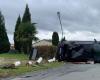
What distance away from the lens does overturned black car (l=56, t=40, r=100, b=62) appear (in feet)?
154

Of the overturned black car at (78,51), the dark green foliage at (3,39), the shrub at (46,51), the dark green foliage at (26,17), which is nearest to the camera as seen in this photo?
the overturned black car at (78,51)

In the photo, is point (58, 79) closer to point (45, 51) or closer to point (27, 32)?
point (45, 51)

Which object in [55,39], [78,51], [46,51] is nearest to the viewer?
[78,51]

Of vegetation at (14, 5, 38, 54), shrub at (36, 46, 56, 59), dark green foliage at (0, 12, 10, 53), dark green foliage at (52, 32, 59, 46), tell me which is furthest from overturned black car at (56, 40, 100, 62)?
dark green foliage at (0, 12, 10, 53)

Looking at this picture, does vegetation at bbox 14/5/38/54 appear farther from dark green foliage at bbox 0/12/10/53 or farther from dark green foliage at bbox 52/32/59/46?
dark green foliage at bbox 52/32/59/46

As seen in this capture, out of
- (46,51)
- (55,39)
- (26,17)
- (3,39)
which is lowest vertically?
(46,51)

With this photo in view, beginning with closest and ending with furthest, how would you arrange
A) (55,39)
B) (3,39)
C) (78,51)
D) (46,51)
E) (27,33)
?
(78,51) → (46,51) → (27,33) → (3,39) → (55,39)

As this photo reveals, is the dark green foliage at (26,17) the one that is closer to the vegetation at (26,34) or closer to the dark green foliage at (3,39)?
the vegetation at (26,34)

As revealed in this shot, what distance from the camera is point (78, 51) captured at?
A: 47219 millimetres

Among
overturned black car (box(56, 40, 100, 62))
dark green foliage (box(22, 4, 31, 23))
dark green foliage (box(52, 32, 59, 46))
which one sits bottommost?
overturned black car (box(56, 40, 100, 62))

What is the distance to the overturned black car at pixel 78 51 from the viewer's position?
47.0 meters

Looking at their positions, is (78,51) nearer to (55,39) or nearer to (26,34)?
(26,34)

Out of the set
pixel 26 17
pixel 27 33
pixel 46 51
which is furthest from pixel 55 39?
pixel 46 51

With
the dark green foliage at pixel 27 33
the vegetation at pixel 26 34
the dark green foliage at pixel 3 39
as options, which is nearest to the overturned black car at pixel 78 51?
the vegetation at pixel 26 34
